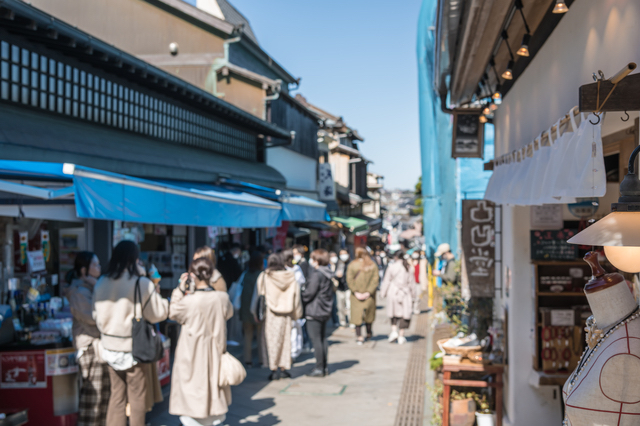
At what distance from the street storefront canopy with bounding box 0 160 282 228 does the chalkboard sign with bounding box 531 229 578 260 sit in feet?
13.8

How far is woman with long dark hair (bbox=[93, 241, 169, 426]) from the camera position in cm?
589

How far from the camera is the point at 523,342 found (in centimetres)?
637

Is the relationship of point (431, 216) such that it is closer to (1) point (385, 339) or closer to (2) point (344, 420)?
(1) point (385, 339)

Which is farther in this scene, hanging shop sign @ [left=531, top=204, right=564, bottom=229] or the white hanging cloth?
hanging shop sign @ [left=531, top=204, right=564, bottom=229]

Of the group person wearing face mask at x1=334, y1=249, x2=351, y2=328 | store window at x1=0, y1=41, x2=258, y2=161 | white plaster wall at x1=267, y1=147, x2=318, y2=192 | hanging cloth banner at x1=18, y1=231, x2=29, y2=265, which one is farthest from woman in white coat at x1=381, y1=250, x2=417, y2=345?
hanging cloth banner at x1=18, y1=231, x2=29, y2=265

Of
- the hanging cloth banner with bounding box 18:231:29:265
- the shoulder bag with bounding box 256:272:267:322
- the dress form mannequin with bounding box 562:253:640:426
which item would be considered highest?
the hanging cloth banner with bounding box 18:231:29:265

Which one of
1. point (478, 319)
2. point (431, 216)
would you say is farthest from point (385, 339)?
point (478, 319)

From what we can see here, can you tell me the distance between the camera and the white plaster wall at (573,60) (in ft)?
9.91

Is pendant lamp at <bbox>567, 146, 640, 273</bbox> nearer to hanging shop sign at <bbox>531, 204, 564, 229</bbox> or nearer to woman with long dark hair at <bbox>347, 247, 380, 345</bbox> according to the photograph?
hanging shop sign at <bbox>531, 204, 564, 229</bbox>

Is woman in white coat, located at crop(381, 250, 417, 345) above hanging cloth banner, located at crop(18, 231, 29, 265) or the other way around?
the other way around

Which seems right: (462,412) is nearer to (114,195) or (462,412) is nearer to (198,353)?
(198,353)

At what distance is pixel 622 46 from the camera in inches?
119

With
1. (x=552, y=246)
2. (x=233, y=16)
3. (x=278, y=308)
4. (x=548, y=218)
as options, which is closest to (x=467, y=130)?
(x=548, y=218)

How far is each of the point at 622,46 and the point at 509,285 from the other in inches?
167
